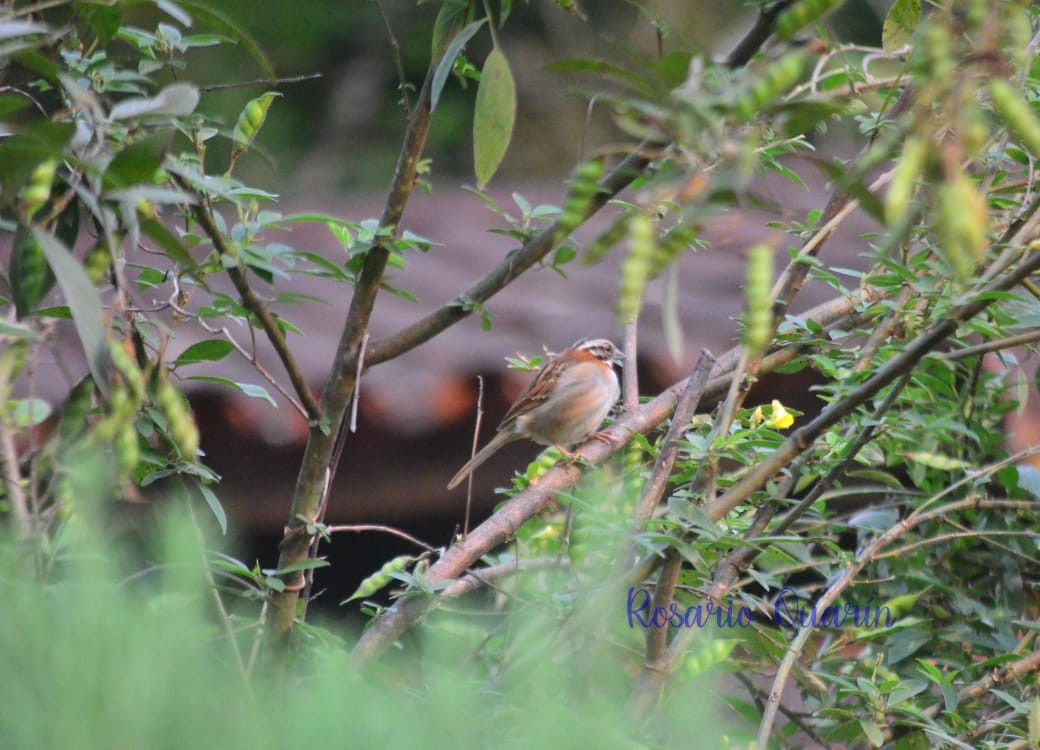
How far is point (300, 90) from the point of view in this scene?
751 cm

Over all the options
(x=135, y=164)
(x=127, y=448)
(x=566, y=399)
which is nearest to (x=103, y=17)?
(x=135, y=164)

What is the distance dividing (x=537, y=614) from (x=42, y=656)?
1.12 metres

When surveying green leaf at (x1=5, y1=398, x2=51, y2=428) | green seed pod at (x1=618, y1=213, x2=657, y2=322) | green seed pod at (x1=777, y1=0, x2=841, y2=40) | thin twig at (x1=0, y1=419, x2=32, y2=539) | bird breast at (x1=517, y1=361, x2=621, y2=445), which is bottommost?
bird breast at (x1=517, y1=361, x2=621, y2=445)

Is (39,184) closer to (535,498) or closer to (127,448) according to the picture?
(127,448)

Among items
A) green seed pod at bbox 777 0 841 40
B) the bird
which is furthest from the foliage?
the bird

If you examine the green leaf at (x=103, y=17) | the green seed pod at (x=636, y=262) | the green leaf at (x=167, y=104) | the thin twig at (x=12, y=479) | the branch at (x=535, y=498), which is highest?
the green leaf at (x=103, y=17)

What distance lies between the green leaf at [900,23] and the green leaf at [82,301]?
1236 millimetres

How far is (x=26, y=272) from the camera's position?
1294 mm

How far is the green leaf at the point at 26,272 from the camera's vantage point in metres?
1.28

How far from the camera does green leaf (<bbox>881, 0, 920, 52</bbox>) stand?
1740mm

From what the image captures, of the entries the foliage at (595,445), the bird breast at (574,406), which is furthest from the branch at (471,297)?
the bird breast at (574,406)

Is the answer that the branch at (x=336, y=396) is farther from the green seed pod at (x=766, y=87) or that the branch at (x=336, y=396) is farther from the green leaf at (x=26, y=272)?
the green seed pod at (x=766, y=87)

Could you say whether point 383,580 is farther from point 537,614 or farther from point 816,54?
point 816,54

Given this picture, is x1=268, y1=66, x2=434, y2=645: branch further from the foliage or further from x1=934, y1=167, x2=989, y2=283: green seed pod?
x1=934, y1=167, x2=989, y2=283: green seed pod
